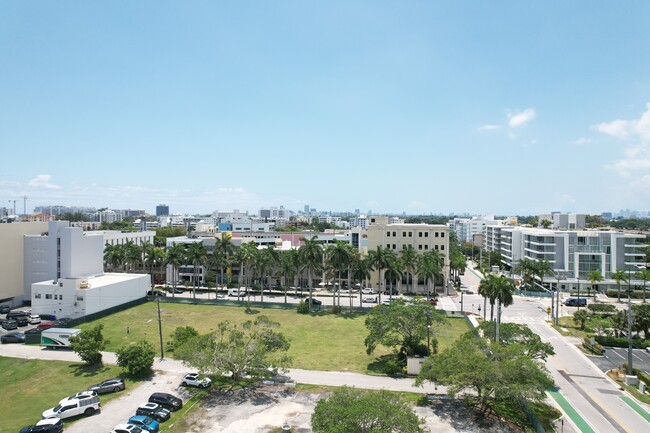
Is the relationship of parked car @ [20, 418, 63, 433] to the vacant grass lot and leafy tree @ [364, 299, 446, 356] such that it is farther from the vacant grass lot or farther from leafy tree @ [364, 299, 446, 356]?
leafy tree @ [364, 299, 446, 356]

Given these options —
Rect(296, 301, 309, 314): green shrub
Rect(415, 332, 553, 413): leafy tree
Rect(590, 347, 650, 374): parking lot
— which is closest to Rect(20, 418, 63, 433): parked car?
Rect(415, 332, 553, 413): leafy tree

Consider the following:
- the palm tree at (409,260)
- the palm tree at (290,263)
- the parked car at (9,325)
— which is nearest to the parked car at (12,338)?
the parked car at (9,325)

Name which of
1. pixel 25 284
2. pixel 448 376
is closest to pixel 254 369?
pixel 448 376

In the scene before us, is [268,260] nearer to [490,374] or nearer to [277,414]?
[277,414]

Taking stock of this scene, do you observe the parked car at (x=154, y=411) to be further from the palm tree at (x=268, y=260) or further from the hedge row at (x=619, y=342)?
the hedge row at (x=619, y=342)

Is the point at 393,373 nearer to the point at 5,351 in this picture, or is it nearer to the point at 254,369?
the point at 254,369

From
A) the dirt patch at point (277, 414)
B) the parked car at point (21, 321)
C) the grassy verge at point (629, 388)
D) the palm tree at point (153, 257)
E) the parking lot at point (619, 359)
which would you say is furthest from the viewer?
the palm tree at point (153, 257)
